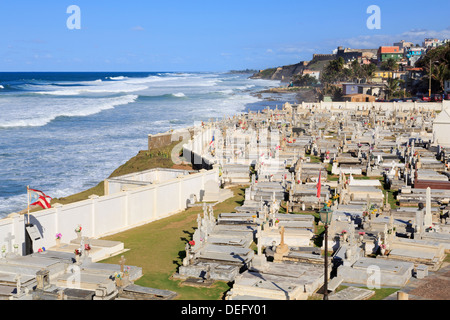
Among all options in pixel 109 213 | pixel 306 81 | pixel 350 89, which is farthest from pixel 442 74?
pixel 306 81

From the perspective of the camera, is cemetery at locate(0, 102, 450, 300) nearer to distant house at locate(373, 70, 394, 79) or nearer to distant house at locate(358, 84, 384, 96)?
distant house at locate(358, 84, 384, 96)

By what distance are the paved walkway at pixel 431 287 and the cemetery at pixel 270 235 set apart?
12 centimetres

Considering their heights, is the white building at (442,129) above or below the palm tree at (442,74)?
below

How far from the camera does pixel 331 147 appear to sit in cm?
3631

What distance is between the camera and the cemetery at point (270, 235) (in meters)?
13.6

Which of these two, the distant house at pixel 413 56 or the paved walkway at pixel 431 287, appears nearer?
the paved walkway at pixel 431 287

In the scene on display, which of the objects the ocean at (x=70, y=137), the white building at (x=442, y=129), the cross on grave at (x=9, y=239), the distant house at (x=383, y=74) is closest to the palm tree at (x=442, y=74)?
the ocean at (x=70, y=137)

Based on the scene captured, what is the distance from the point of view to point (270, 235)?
741 inches

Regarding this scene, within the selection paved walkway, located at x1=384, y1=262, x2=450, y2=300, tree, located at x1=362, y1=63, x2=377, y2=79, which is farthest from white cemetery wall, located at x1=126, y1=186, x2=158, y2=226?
tree, located at x1=362, y1=63, x2=377, y2=79

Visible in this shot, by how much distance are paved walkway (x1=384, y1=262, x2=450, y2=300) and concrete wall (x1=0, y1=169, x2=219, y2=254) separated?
34.1 feet

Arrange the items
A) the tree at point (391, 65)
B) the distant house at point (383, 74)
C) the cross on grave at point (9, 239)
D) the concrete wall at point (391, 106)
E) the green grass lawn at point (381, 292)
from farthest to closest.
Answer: the distant house at point (383, 74), the tree at point (391, 65), the concrete wall at point (391, 106), the cross on grave at point (9, 239), the green grass lawn at point (381, 292)

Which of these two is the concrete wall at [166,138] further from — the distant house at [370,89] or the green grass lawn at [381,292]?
the distant house at [370,89]

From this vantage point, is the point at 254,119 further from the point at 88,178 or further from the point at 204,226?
the point at 204,226

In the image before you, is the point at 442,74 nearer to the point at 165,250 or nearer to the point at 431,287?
the point at 165,250
